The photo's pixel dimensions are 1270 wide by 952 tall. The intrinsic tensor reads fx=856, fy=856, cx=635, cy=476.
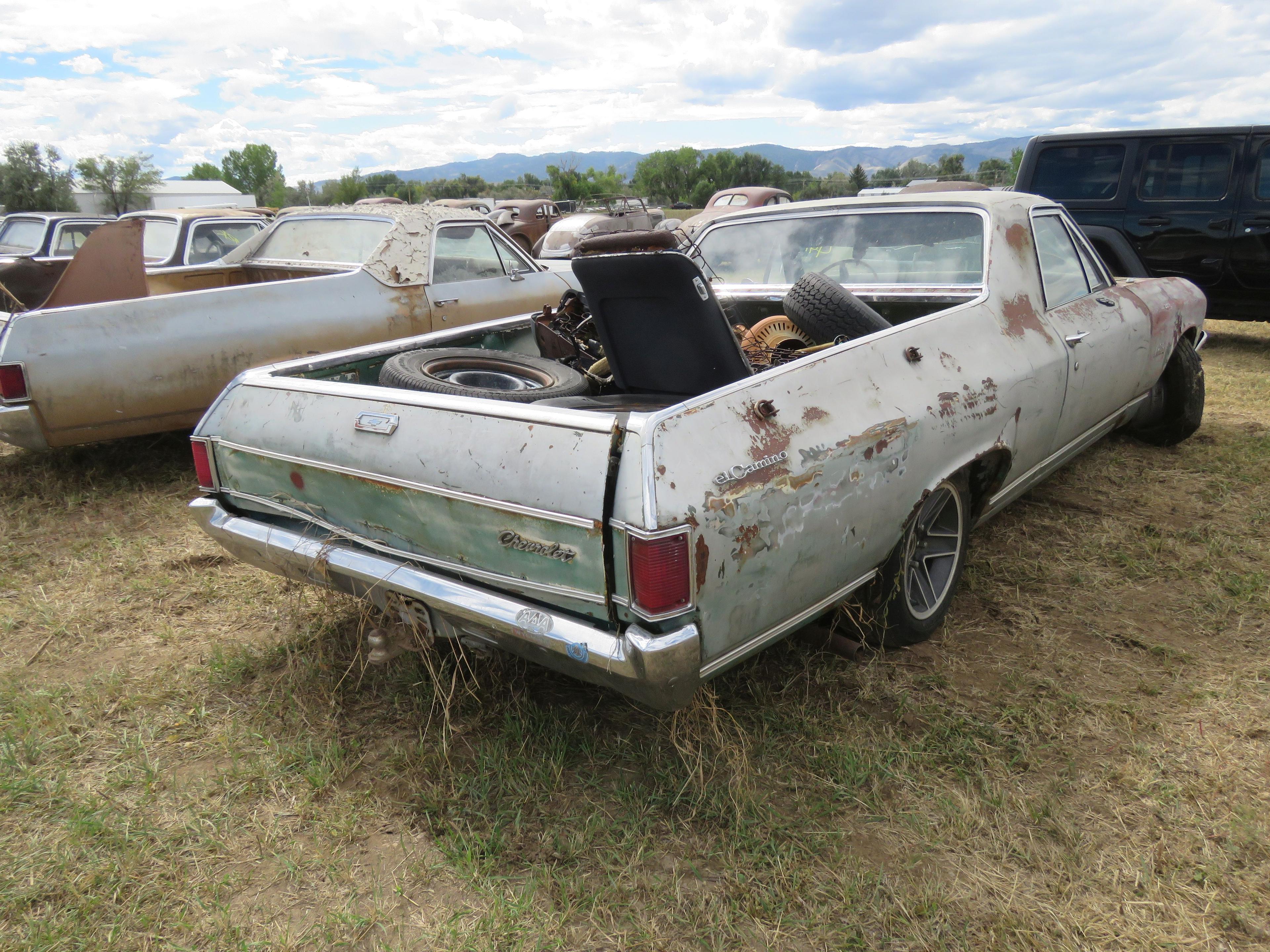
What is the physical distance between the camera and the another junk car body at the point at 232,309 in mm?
4469

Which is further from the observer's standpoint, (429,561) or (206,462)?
(206,462)

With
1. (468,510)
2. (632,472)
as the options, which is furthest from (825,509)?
(468,510)

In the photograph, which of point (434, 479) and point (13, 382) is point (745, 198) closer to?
point (13, 382)

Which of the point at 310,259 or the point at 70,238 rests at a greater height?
the point at 70,238

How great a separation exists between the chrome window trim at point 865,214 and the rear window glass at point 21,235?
946cm

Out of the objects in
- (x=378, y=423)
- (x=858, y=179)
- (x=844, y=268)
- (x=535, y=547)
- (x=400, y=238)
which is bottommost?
(x=535, y=547)

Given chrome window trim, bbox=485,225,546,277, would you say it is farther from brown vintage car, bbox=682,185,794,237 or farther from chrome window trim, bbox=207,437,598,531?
brown vintage car, bbox=682,185,794,237

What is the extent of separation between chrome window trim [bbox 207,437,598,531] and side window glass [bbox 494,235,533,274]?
13.0ft

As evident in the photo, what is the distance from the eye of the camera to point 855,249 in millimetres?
3826

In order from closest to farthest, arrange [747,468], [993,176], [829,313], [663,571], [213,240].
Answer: [663,571] → [747,468] → [829,313] → [213,240] → [993,176]

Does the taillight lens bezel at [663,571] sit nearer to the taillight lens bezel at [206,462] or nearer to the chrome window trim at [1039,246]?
the taillight lens bezel at [206,462]

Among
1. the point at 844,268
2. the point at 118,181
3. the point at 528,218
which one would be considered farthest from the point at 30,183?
the point at 844,268

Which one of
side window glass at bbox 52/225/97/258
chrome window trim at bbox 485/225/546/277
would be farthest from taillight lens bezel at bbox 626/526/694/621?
side window glass at bbox 52/225/97/258

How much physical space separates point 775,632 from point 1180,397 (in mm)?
3999
